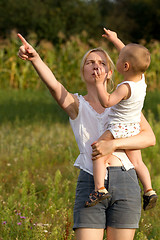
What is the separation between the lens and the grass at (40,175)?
11.9ft

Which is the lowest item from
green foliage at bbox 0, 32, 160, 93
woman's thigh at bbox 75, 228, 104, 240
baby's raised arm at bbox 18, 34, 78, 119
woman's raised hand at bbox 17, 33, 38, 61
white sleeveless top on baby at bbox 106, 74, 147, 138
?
woman's thigh at bbox 75, 228, 104, 240

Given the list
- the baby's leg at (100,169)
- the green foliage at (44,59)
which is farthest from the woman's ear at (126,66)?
the green foliage at (44,59)

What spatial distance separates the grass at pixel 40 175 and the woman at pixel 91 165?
0.55 metres

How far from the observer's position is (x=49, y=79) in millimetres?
2461

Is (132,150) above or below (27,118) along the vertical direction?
below

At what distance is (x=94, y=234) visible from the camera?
243 cm

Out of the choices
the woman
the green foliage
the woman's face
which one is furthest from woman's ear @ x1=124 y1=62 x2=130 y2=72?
the green foliage

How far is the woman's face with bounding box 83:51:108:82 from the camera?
2.61 m

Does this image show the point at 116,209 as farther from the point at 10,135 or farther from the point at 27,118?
the point at 27,118

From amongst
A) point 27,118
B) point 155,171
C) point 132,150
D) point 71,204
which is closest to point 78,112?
point 132,150

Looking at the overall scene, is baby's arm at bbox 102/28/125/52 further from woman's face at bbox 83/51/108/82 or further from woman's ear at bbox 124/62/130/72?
woman's ear at bbox 124/62/130/72

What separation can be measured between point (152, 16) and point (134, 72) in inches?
1411

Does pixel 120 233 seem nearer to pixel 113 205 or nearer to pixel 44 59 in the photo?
pixel 113 205

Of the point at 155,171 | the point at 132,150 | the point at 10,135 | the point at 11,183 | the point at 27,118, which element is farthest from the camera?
the point at 27,118
